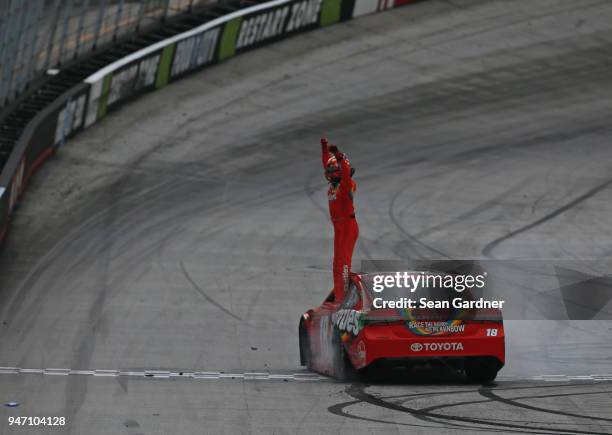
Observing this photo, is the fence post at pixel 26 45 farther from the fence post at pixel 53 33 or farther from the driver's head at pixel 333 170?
the driver's head at pixel 333 170

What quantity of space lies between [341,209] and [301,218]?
793 cm

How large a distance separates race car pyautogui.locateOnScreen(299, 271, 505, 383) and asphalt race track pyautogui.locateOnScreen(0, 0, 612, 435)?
325 mm

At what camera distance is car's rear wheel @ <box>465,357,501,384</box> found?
12.8m

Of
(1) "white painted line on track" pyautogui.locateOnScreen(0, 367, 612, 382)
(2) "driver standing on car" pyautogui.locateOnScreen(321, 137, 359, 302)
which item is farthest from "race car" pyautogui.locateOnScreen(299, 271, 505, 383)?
(2) "driver standing on car" pyautogui.locateOnScreen(321, 137, 359, 302)

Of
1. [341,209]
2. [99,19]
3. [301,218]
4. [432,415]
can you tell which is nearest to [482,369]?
[432,415]

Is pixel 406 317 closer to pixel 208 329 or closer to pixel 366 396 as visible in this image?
pixel 366 396

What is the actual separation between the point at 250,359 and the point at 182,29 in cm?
2001

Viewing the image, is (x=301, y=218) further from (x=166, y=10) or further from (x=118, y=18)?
(x=166, y=10)

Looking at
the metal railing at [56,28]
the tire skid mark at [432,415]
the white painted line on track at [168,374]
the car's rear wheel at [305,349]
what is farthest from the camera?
the metal railing at [56,28]

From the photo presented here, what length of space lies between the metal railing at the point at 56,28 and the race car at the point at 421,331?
626 inches

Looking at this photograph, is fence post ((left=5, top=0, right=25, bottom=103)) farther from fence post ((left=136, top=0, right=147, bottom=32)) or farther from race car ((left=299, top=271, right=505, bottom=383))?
race car ((left=299, top=271, right=505, bottom=383))

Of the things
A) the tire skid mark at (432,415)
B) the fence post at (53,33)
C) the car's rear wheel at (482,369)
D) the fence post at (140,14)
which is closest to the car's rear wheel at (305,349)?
the tire skid mark at (432,415)

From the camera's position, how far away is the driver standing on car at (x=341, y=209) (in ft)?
50.0

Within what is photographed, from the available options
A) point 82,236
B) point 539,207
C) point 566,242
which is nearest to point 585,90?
point 539,207
